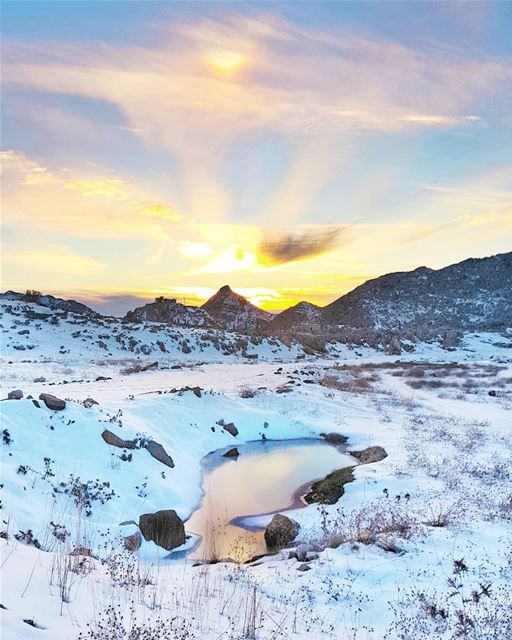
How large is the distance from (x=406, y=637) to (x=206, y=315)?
322 ft

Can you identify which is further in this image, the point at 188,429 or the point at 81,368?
the point at 81,368

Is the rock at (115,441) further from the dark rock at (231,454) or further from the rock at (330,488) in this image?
the rock at (330,488)

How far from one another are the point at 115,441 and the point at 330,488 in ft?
19.6

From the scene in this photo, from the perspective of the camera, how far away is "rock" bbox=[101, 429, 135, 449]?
41.5ft

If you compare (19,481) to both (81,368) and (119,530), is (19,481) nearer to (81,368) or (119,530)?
(119,530)

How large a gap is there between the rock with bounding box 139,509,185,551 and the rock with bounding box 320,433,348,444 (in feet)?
33.2

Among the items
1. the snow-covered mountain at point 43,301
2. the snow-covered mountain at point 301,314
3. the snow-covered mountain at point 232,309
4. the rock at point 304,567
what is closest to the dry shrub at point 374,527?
the rock at point 304,567

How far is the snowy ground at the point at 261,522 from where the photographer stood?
18.0 feet

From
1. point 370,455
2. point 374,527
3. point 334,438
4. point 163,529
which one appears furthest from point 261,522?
point 334,438

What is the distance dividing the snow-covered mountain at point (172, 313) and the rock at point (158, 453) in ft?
262

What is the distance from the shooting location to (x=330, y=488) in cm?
1261

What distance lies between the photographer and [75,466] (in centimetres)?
1105

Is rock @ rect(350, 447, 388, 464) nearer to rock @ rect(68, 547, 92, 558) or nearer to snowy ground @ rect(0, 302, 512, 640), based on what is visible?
snowy ground @ rect(0, 302, 512, 640)

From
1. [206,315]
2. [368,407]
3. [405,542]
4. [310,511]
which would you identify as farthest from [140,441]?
[206,315]
